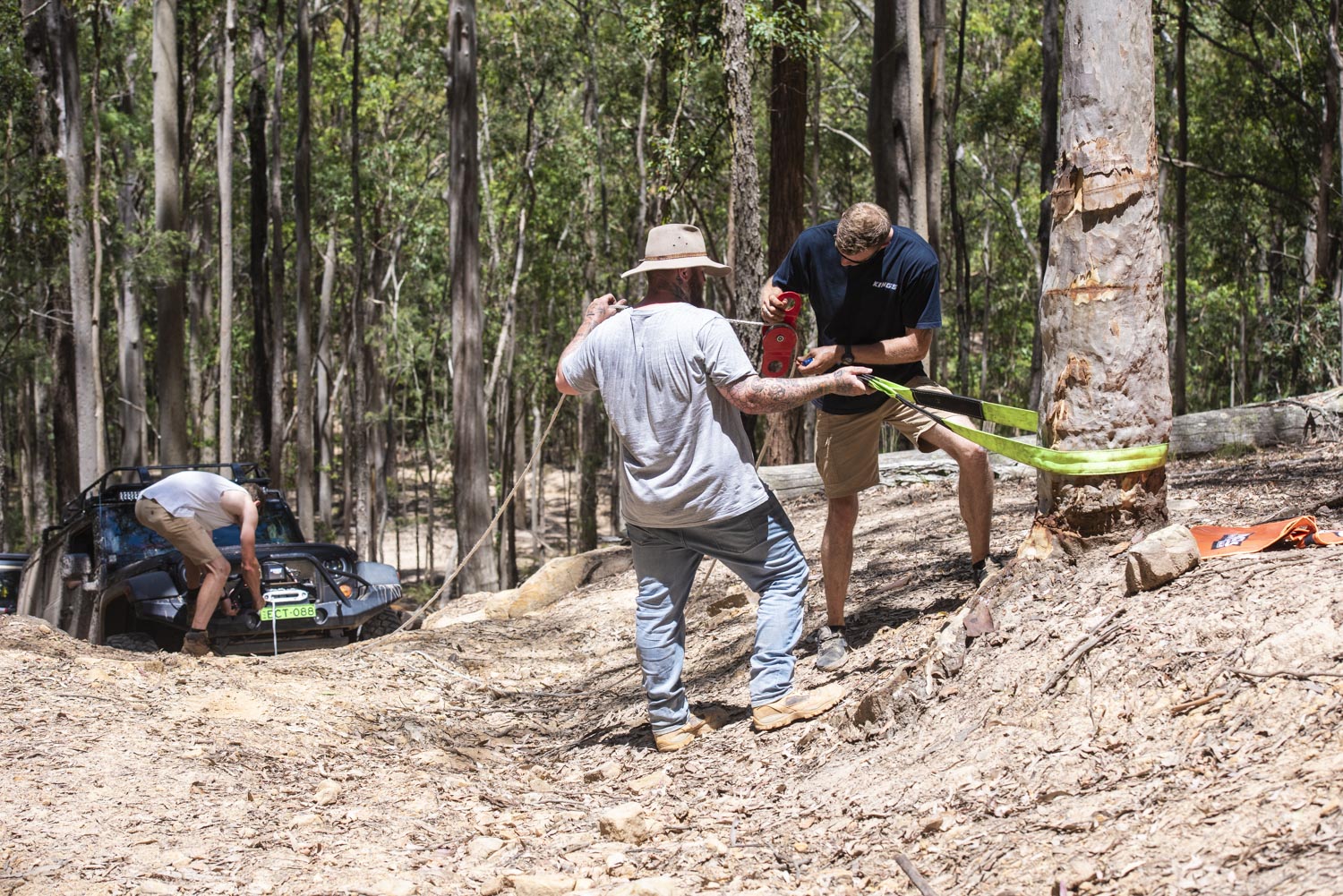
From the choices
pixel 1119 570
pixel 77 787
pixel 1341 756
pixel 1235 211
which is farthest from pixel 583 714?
pixel 1235 211

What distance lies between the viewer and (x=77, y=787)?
4895 mm

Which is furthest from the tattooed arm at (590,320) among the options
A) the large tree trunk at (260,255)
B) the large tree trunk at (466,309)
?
the large tree trunk at (260,255)

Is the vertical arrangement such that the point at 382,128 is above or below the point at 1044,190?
above

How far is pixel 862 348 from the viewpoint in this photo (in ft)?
17.1

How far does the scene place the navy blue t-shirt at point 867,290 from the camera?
5117 millimetres

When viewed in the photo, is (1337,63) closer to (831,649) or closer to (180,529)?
(831,649)

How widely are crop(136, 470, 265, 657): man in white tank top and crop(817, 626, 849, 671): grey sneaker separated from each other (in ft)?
15.7

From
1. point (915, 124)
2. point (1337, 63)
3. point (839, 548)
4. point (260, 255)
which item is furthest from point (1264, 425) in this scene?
point (260, 255)

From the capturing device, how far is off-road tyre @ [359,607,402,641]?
9.95 m

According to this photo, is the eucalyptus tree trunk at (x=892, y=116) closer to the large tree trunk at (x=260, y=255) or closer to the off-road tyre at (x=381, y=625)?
the off-road tyre at (x=381, y=625)

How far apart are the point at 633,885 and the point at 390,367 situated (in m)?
32.9

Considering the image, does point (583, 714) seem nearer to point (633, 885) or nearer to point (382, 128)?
point (633, 885)

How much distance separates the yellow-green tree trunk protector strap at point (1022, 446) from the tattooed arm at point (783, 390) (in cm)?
30

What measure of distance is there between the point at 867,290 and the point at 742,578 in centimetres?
137
